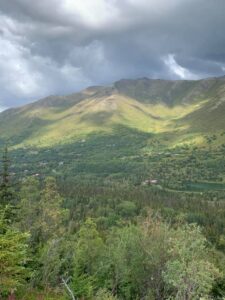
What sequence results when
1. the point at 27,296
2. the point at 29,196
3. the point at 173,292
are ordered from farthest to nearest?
the point at 29,196
the point at 173,292
the point at 27,296

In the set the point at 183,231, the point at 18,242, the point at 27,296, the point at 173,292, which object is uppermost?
the point at 18,242

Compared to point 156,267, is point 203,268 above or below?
above

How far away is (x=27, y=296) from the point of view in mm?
44281

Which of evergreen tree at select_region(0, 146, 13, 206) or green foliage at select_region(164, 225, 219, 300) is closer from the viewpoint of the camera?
green foliage at select_region(164, 225, 219, 300)

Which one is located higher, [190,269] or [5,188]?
[5,188]

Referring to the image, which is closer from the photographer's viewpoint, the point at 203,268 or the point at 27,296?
the point at 27,296

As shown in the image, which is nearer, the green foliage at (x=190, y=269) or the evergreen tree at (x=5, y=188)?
the green foliage at (x=190, y=269)

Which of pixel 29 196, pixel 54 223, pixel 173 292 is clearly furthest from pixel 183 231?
pixel 29 196

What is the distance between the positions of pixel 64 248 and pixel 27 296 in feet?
131

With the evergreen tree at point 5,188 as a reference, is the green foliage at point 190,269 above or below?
below

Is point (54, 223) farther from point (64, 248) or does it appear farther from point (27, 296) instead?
point (27, 296)

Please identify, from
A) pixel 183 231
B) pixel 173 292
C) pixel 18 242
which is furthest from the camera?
pixel 173 292

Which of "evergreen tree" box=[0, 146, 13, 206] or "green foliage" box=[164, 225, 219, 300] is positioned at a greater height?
"evergreen tree" box=[0, 146, 13, 206]

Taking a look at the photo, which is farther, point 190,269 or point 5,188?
point 5,188
